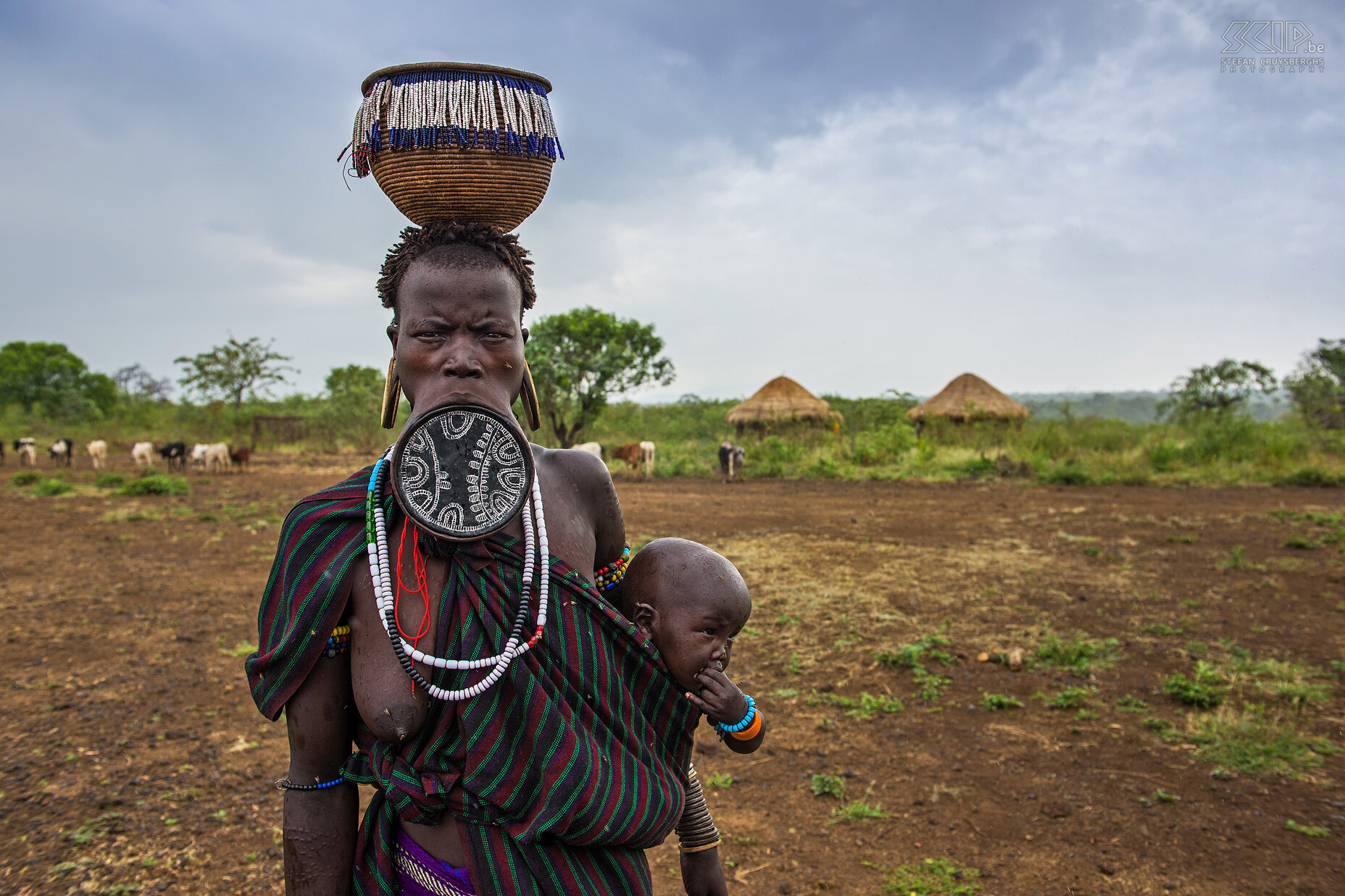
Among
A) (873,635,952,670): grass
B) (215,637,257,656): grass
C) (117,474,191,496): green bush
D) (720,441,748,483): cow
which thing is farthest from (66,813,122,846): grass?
(720,441,748,483): cow

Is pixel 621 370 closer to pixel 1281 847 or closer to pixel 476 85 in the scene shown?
pixel 1281 847

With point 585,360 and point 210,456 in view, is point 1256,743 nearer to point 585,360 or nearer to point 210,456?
point 585,360

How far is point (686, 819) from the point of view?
4.65ft

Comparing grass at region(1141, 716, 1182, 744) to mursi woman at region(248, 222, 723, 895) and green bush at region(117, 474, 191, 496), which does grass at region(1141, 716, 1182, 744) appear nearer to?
mursi woman at region(248, 222, 723, 895)

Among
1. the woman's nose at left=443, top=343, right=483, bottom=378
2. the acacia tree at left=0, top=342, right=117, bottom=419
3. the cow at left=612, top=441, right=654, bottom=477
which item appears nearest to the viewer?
the woman's nose at left=443, top=343, right=483, bottom=378

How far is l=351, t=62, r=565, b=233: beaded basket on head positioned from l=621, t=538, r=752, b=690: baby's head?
66cm

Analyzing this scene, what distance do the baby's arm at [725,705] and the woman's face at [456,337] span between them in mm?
555

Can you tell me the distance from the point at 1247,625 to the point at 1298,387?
18024mm

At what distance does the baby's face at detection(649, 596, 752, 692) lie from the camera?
1.27 meters

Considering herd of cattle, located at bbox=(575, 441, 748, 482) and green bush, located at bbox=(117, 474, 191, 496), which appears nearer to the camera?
green bush, located at bbox=(117, 474, 191, 496)

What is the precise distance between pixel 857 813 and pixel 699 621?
2598 millimetres

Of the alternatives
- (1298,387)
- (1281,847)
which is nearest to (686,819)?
(1281,847)

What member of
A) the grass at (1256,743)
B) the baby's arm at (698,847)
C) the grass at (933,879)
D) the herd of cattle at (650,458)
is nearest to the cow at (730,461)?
the herd of cattle at (650,458)

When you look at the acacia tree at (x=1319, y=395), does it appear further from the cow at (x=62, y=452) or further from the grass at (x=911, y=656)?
the cow at (x=62, y=452)
